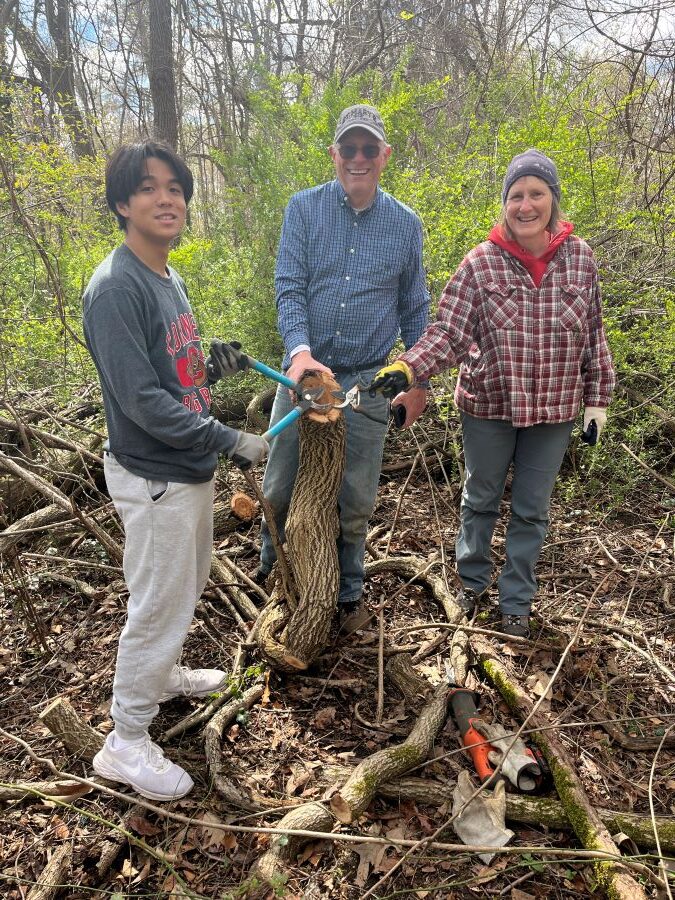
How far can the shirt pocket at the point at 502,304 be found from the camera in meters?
2.68

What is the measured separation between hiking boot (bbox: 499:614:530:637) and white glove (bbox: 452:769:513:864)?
0.98 metres

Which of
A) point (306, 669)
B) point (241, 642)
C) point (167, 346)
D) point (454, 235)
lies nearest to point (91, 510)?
point (241, 642)

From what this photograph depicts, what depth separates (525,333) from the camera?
269 centimetres

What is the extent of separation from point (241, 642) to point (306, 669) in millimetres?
353

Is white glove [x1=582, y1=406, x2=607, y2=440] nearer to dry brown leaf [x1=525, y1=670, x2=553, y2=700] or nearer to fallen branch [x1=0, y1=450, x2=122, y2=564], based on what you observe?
dry brown leaf [x1=525, y1=670, x2=553, y2=700]

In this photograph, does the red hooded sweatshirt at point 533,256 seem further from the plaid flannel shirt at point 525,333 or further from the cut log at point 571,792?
the cut log at point 571,792

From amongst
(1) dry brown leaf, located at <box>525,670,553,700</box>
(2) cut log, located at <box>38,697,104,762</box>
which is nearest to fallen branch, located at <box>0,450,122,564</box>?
(2) cut log, located at <box>38,697,104,762</box>

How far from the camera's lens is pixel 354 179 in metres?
2.57

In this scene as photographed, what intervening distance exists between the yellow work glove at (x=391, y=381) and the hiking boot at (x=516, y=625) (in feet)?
4.54

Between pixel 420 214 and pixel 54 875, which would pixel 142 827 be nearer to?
pixel 54 875

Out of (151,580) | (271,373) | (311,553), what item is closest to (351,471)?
(311,553)

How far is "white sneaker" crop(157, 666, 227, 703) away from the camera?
2.52 m

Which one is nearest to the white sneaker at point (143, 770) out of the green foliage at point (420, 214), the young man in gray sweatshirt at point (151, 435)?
the young man in gray sweatshirt at point (151, 435)

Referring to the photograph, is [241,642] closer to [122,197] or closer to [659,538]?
[122,197]
